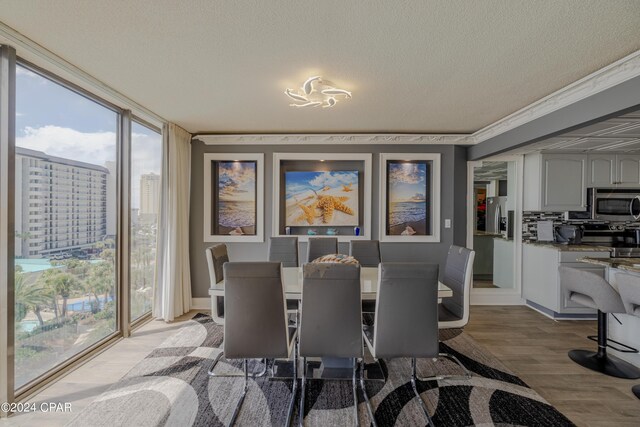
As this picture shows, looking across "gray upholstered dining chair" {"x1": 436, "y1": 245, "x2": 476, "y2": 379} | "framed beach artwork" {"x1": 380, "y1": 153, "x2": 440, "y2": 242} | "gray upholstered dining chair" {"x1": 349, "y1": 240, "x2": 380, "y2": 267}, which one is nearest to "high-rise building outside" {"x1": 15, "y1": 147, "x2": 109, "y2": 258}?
"gray upholstered dining chair" {"x1": 349, "y1": 240, "x2": 380, "y2": 267}

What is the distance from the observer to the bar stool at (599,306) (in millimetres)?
2334

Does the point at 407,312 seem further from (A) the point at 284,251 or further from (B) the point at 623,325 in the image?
(B) the point at 623,325

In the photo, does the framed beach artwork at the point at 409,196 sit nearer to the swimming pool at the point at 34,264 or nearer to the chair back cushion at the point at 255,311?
the chair back cushion at the point at 255,311

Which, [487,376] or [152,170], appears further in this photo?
[152,170]

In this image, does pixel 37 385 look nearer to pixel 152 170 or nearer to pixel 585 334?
pixel 152 170

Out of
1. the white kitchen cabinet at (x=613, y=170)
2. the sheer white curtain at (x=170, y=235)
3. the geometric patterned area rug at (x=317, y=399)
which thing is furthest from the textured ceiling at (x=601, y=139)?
the sheer white curtain at (x=170, y=235)

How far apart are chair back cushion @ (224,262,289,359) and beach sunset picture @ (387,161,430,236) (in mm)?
2654

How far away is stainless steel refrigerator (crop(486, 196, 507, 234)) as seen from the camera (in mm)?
4836

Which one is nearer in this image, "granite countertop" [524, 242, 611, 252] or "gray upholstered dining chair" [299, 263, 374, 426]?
"gray upholstered dining chair" [299, 263, 374, 426]

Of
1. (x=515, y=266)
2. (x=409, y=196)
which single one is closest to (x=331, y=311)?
(x=409, y=196)

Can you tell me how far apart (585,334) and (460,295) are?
6.97ft

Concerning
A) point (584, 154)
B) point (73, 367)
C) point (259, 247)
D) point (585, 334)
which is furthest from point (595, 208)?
point (73, 367)

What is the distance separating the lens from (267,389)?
224cm

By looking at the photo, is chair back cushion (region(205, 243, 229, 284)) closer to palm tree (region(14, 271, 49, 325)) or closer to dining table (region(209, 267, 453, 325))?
dining table (region(209, 267, 453, 325))
